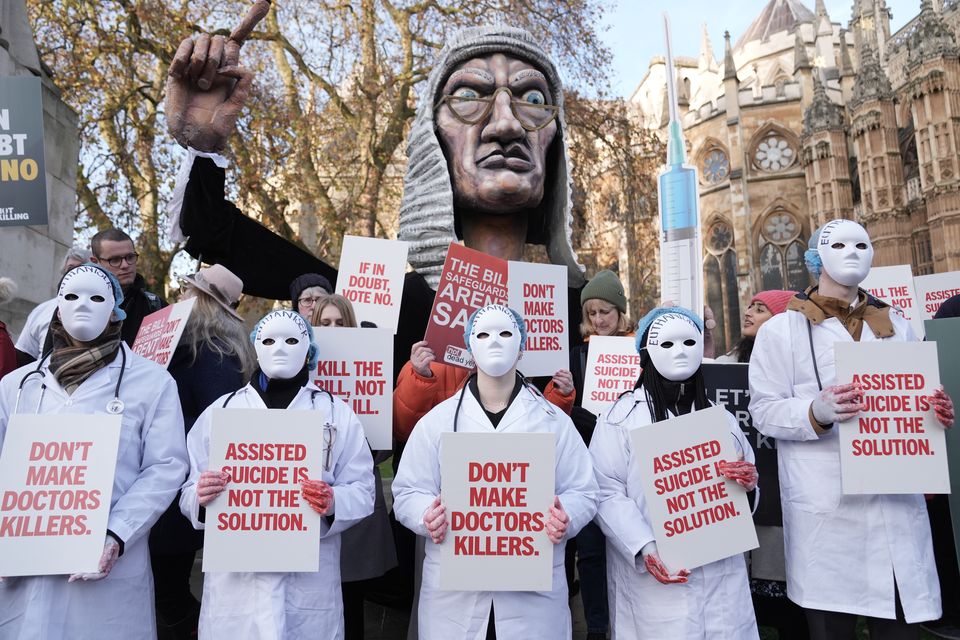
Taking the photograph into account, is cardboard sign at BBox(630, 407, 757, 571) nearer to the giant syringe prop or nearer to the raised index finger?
the giant syringe prop

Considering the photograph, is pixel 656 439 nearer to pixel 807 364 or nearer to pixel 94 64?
pixel 807 364

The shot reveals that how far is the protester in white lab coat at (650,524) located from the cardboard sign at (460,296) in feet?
2.90

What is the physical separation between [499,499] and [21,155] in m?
3.79

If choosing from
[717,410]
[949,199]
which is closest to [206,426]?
[717,410]

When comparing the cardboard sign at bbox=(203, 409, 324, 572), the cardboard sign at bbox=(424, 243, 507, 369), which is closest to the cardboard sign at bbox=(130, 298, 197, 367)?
the cardboard sign at bbox=(203, 409, 324, 572)

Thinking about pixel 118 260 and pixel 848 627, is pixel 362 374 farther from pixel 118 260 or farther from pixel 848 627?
pixel 848 627

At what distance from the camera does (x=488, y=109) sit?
15.0ft

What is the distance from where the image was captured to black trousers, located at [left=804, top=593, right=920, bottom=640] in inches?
117

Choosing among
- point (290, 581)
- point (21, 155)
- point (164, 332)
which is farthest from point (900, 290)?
point (21, 155)

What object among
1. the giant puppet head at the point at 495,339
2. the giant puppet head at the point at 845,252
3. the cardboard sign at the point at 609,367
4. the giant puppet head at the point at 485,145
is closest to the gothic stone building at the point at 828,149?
the giant puppet head at the point at 485,145

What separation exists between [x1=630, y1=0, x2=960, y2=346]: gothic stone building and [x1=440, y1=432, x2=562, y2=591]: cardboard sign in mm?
27549

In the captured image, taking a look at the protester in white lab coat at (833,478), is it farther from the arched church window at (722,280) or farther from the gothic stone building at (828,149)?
the arched church window at (722,280)

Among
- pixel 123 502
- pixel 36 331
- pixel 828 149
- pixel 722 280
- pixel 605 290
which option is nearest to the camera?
pixel 123 502

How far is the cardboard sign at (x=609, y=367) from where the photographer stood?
425 cm
